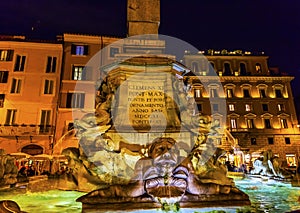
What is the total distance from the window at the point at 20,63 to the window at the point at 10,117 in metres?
4.56

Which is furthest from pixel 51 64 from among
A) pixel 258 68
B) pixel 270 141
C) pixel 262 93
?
pixel 270 141

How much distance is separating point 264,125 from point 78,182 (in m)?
32.0

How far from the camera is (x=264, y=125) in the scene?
33344 millimetres

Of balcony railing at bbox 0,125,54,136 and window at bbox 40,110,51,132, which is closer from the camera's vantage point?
balcony railing at bbox 0,125,54,136

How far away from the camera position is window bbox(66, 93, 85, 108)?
80.1ft

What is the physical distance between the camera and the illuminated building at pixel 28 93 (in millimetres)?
22859

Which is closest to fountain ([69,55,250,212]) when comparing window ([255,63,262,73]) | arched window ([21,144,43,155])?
arched window ([21,144,43,155])

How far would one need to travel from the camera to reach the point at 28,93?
24.8m

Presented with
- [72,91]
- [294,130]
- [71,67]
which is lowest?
[294,130]

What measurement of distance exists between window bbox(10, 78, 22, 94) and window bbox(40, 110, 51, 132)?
3603 mm

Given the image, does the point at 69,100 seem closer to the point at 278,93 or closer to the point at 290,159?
the point at 290,159

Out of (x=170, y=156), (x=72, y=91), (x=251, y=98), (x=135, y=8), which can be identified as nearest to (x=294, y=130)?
(x=251, y=98)

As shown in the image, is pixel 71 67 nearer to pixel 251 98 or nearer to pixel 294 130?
pixel 251 98

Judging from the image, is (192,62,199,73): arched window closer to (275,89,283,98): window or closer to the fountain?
(275,89,283,98): window
